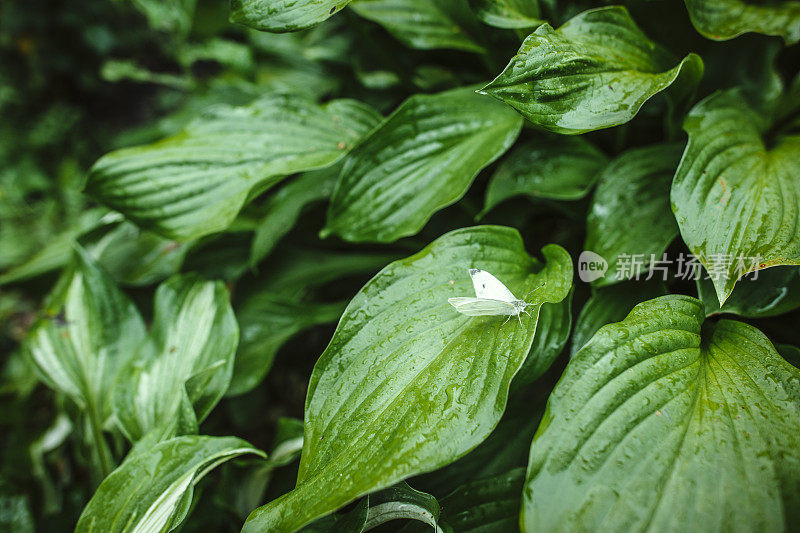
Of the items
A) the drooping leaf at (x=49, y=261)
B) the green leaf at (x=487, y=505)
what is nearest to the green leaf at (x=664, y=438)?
the green leaf at (x=487, y=505)

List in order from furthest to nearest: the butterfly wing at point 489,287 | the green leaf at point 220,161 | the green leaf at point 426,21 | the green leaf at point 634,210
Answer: the green leaf at point 426,21, the green leaf at point 220,161, the green leaf at point 634,210, the butterfly wing at point 489,287

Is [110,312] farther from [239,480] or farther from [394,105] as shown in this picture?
[394,105]

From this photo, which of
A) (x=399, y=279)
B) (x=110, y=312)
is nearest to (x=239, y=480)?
(x=110, y=312)

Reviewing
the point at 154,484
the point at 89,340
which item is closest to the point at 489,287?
the point at 154,484

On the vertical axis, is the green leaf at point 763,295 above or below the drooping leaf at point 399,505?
above

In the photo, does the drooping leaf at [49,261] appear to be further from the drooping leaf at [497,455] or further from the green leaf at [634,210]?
the green leaf at [634,210]

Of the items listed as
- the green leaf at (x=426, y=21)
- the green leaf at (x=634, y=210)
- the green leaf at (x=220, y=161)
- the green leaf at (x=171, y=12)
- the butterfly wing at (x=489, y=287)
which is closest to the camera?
the butterfly wing at (x=489, y=287)
